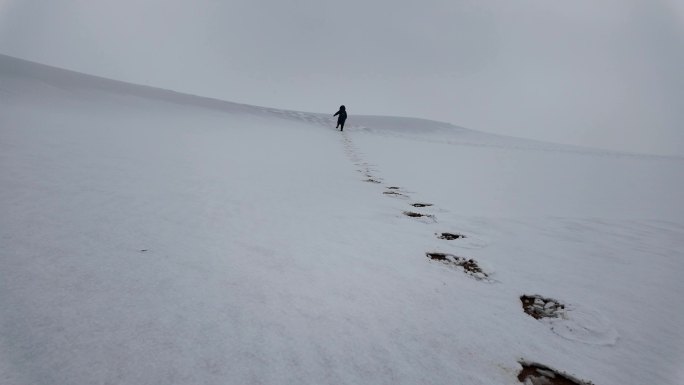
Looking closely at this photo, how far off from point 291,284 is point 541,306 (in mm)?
1475

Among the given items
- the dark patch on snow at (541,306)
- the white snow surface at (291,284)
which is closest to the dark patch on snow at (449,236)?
the white snow surface at (291,284)

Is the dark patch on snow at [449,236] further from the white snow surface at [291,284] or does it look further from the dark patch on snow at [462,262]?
the dark patch on snow at [462,262]

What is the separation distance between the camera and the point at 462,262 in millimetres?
2617

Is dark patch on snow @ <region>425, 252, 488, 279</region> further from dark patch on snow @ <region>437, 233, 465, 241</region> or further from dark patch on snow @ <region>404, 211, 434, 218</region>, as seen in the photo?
dark patch on snow @ <region>404, 211, 434, 218</region>

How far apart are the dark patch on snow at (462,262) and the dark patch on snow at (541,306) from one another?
0.31m

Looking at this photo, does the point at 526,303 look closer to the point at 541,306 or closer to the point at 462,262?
the point at 541,306

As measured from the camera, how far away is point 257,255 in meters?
2.20

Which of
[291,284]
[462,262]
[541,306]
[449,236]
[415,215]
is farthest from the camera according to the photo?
[415,215]

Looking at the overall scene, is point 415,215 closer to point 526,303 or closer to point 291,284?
point 526,303

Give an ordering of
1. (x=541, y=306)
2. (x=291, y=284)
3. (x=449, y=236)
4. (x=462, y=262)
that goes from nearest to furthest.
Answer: (x=291, y=284), (x=541, y=306), (x=462, y=262), (x=449, y=236)

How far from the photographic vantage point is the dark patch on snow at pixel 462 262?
95.5 inches

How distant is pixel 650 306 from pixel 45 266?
3.32 metres

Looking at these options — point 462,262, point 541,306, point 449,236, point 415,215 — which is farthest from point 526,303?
point 415,215

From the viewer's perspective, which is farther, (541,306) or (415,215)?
(415,215)
